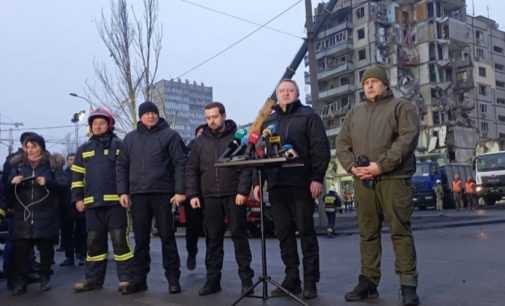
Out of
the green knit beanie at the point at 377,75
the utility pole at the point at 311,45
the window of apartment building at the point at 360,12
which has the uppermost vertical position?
the window of apartment building at the point at 360,12

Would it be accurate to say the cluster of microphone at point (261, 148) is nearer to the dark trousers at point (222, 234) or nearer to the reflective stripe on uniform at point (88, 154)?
the dark trousers at point (222, 234)

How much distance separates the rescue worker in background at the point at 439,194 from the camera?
110 ft

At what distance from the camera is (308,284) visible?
19.1 feet

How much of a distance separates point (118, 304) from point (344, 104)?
228ft

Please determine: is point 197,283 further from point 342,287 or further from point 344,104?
point 344,104

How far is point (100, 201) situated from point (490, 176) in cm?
2668

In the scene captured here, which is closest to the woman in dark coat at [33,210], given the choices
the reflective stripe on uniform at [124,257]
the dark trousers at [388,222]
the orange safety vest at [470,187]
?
the reflective stripe on uniform at [124,257]

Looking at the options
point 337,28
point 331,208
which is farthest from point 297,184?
point 337,28

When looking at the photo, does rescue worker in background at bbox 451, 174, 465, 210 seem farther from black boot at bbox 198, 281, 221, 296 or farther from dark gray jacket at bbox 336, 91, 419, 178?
dark gray jacket at bbox 336, 91, 419, 178

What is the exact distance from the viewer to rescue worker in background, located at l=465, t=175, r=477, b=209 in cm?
3111

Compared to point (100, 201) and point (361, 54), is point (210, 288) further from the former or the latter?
point (361, 54)

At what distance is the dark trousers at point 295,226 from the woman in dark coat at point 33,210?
9.74ft

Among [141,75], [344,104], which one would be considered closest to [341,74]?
[344,104]

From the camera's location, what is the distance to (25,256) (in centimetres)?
729
